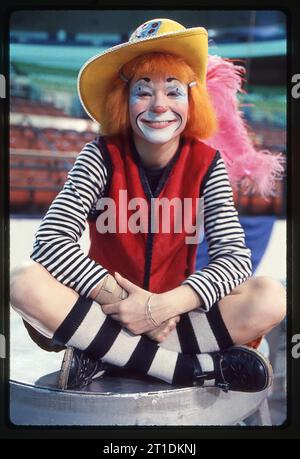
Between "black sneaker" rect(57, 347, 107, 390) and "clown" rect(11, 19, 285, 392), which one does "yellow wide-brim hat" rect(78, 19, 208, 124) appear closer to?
"clown" rect(11, 19, 285, 392)

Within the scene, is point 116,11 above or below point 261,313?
above

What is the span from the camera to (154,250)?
2684mm

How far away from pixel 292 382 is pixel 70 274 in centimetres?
77

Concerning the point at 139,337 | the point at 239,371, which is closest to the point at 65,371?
the point at 139,337

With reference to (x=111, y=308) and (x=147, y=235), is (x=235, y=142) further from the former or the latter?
(x=111, y=308)

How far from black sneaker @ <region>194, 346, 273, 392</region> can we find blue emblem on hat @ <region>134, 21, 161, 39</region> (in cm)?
100

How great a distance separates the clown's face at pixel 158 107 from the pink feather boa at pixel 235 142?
102mm

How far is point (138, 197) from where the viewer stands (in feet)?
8.79

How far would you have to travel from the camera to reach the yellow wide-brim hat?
2615mm

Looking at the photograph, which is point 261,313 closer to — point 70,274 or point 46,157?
point 70,274

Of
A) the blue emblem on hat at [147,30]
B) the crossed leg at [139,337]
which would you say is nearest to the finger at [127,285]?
the crossed leg at [139,337]

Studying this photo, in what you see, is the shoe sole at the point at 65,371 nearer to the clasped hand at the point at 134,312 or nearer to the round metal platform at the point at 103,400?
the round metal platform at the point at 103,400

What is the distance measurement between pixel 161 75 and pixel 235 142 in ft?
1.03
